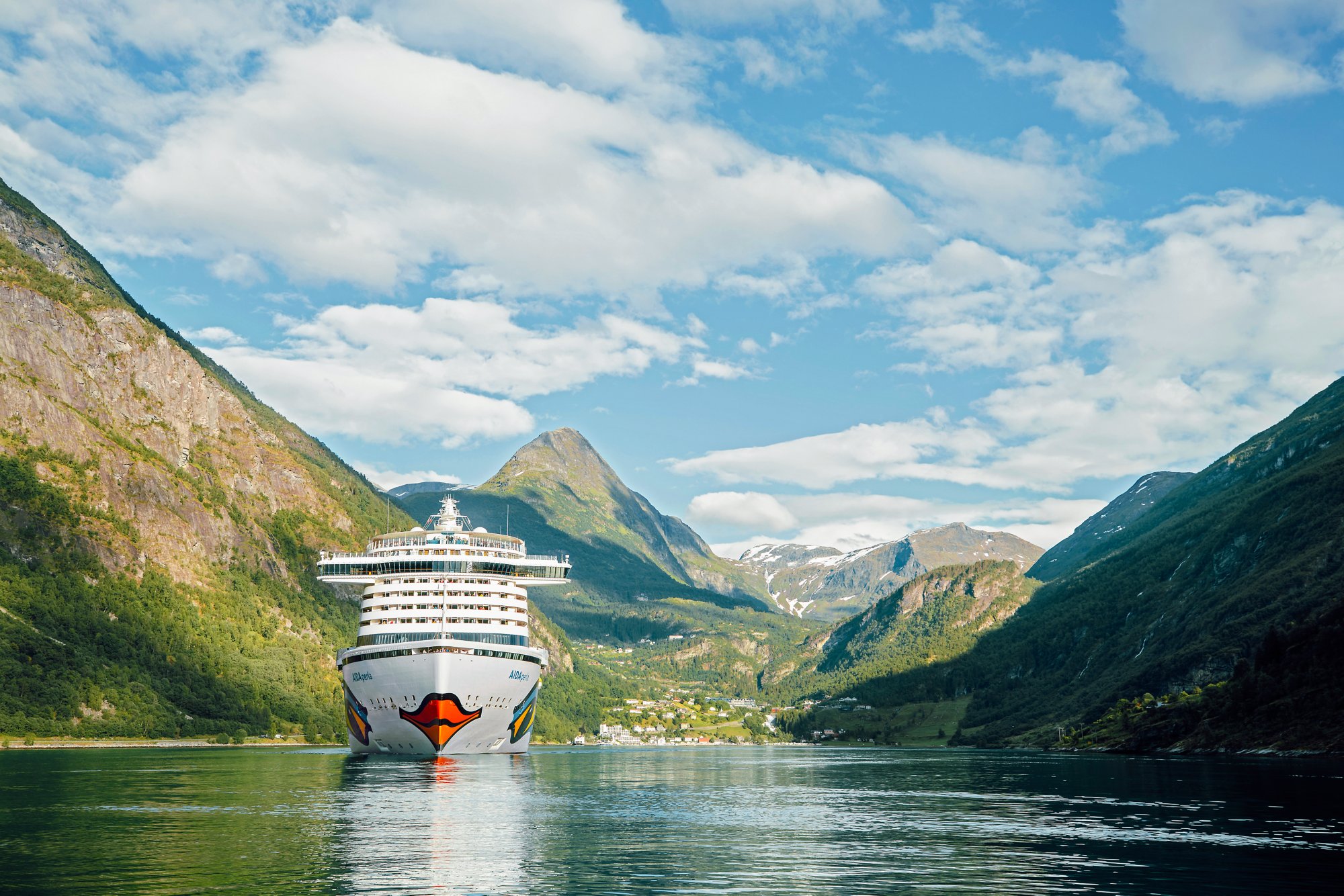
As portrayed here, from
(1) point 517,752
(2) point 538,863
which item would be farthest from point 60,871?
(1) point 517,752

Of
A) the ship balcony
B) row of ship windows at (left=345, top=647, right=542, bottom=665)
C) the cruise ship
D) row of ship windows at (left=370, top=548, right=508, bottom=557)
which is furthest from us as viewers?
row of ship windows at (left=370, top=548, right=508, bottom=557)

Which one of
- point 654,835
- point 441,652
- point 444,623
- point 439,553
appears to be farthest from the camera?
point 439,553

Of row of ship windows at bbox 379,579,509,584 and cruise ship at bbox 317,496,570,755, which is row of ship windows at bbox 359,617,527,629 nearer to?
cruise ship at bbox 317,496,570,755

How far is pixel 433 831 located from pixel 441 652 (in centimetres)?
7676

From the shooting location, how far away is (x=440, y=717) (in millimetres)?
150250

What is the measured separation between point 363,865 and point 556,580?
13847 cm

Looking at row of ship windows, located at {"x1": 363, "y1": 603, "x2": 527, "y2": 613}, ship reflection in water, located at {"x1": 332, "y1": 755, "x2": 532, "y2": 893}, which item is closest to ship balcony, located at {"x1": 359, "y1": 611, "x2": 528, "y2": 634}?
row of ship windows, located at {"x1": 363, "y1": 603, "x2": 527, "y2": 613}

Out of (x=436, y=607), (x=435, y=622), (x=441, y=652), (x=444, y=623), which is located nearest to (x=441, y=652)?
(x=441, y=652)

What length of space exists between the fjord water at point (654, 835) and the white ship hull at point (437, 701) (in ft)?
45.5

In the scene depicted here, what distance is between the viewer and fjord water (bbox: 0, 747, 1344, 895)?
54.9 m

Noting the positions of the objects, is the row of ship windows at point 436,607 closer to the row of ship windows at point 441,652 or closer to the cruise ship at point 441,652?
the cruise ship at point 441,652

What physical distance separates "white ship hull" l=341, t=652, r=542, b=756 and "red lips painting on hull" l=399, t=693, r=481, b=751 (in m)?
0.09

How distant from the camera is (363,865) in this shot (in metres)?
59.6

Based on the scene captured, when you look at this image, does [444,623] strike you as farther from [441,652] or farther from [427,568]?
[427,568]
